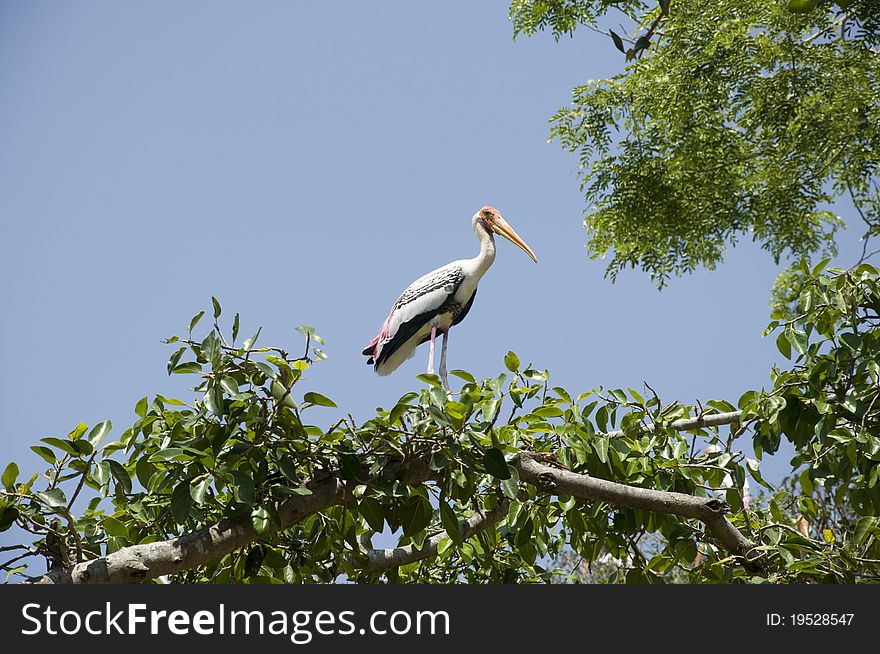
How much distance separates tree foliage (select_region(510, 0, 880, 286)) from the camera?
7.94 m

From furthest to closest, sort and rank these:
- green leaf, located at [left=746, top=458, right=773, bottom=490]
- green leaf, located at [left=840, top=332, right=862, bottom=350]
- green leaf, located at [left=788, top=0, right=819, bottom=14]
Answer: green leaf, located at [left=746, top=458, right=773, bottom=490]
green leaf, located at [left=840, top=332, right=862, bottom=350]
green leaf, located at [left=788, top=0, right=819, bottom=14]

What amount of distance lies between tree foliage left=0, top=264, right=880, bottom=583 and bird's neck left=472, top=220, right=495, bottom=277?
155cm

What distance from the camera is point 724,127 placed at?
8.53 meters

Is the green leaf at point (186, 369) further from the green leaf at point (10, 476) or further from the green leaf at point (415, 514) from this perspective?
the green leaf at point (415, 514)

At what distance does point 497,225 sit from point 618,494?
2.33 metres

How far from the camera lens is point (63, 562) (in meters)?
2.31

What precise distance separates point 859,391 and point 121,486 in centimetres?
202

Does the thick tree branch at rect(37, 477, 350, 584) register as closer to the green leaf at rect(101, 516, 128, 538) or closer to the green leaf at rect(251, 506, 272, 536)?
the green leaf at rect(251, 506, 272, 536)

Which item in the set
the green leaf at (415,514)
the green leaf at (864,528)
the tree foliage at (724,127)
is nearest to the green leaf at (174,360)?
the green leaf at (415,514)

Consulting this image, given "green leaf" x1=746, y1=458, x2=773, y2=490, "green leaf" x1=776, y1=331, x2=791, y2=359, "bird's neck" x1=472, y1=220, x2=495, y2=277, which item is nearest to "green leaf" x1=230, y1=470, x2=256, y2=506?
"green leaf" x1=746, y1=458, x2=773, y2=490

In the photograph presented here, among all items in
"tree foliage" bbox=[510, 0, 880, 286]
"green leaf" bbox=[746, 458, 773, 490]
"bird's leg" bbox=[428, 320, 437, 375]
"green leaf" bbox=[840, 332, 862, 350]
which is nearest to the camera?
"green leaf" bbox=[840, 332, 862, 350]

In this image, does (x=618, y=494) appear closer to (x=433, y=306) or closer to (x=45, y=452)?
(x=45, y=452)

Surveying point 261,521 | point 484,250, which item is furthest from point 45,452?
point 484,250

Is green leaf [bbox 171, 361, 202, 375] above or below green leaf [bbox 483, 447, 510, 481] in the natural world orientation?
above
